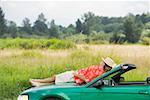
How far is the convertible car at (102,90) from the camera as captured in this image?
24.1 ft

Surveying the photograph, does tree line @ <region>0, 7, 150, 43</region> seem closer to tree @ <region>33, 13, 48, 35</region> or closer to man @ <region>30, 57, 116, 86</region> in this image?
tree @ <region>33, 13, 48, 35</region>

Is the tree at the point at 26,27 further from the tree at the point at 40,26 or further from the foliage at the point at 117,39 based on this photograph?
the foliage at the point at 117,39

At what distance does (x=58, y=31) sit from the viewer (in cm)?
5541

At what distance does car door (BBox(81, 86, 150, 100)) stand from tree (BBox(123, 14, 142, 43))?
39.3 meters

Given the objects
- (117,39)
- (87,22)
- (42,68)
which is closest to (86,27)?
(87,22)

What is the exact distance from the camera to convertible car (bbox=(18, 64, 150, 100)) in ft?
24.1

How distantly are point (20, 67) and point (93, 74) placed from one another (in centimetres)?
590

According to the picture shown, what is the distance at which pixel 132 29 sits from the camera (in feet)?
173

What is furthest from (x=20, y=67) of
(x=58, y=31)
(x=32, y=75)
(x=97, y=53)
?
(x=58, y=31)

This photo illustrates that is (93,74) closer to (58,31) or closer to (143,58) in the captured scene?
(143,58)

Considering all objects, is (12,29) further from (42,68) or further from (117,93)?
(117,93)

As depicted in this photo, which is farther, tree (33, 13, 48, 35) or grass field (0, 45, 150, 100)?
tree (33, 13, 48, 35)

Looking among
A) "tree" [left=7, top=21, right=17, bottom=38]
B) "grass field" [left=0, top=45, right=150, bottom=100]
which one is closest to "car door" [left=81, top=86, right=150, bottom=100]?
"grass field" [left=0, top=45, right=150, bottom=100]

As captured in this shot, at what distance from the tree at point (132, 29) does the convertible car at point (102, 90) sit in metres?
39.0
